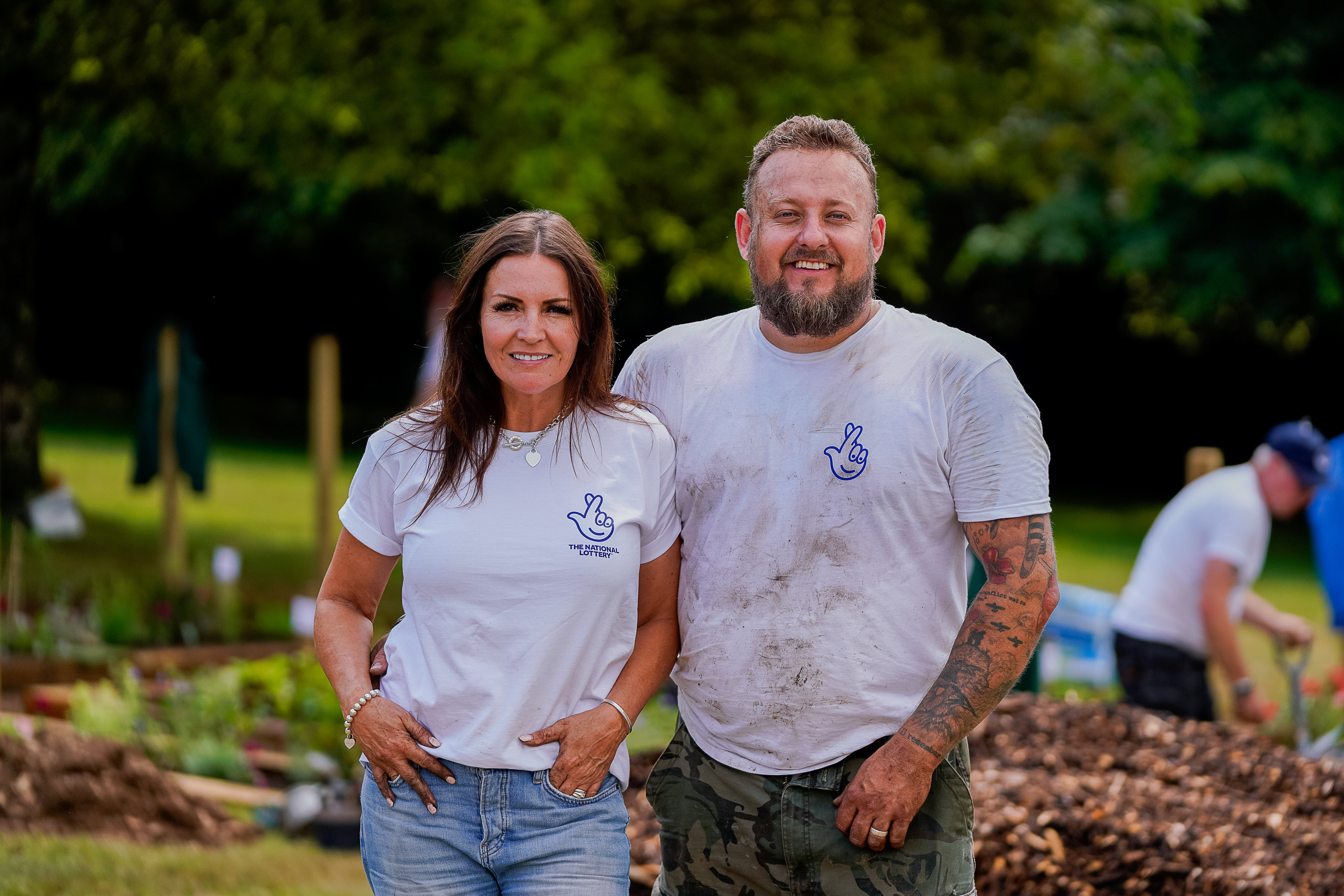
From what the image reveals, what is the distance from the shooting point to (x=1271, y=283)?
56.8ft

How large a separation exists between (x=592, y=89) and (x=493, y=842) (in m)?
8.80

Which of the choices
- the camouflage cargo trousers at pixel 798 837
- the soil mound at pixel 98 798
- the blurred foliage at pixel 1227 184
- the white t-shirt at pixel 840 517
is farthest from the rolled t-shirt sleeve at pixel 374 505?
the blurred foliage at pixel 1227 184

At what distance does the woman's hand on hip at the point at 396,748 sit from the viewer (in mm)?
2646

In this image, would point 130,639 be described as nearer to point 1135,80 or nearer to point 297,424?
point 1135,80

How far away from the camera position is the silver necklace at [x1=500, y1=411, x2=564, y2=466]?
275 centimetres

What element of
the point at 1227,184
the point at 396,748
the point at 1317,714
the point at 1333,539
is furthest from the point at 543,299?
the point at 1227,184

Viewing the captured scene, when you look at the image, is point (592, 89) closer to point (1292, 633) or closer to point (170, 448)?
point (170, 448)

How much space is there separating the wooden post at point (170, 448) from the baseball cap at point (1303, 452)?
7.29 metres

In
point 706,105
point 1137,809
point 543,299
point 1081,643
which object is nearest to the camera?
point 543,299

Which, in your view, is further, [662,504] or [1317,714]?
[1317,714]

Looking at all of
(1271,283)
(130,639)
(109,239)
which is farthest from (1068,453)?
(130,639)

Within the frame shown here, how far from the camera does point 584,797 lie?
8.82 ft

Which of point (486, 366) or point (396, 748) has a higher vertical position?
point (486, 366)

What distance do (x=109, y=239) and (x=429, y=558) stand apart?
24054 millimetres
